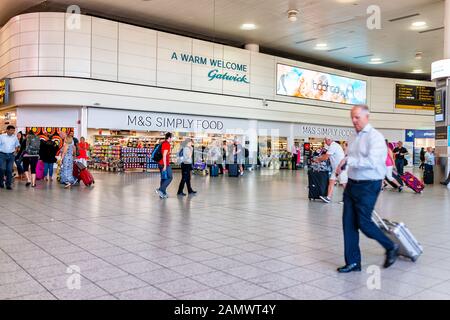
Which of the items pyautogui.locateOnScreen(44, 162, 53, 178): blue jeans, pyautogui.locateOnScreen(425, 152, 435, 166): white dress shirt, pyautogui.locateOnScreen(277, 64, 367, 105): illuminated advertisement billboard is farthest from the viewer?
pyautogui.locateOnScreen(277, 64, 367, 105): illuminated advertisement billboard

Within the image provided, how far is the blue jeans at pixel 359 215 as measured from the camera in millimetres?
3770

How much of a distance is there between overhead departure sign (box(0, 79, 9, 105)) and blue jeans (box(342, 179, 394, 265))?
1714 cm

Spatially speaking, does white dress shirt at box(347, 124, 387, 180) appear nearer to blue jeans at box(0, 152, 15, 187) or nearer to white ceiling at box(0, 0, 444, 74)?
blue jeans at box(0, 152, 15, 187)

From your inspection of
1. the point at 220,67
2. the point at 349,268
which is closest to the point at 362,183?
the point at 349,268

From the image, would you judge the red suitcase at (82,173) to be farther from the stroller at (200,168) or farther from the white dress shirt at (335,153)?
the white dress shirt at (335,153)

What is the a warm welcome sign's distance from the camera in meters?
20.0

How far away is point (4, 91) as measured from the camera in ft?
57.7

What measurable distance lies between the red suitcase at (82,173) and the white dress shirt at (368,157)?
9430 millimetres

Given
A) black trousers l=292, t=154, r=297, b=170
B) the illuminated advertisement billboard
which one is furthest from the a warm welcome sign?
black trousers l=292, t=154, r=297, b=170

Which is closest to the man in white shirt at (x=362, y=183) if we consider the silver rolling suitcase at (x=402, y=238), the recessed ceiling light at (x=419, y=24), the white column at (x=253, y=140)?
the silver rolling suitcase at (x=402, y=238)

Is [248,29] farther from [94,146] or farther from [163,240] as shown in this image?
[163,240]
